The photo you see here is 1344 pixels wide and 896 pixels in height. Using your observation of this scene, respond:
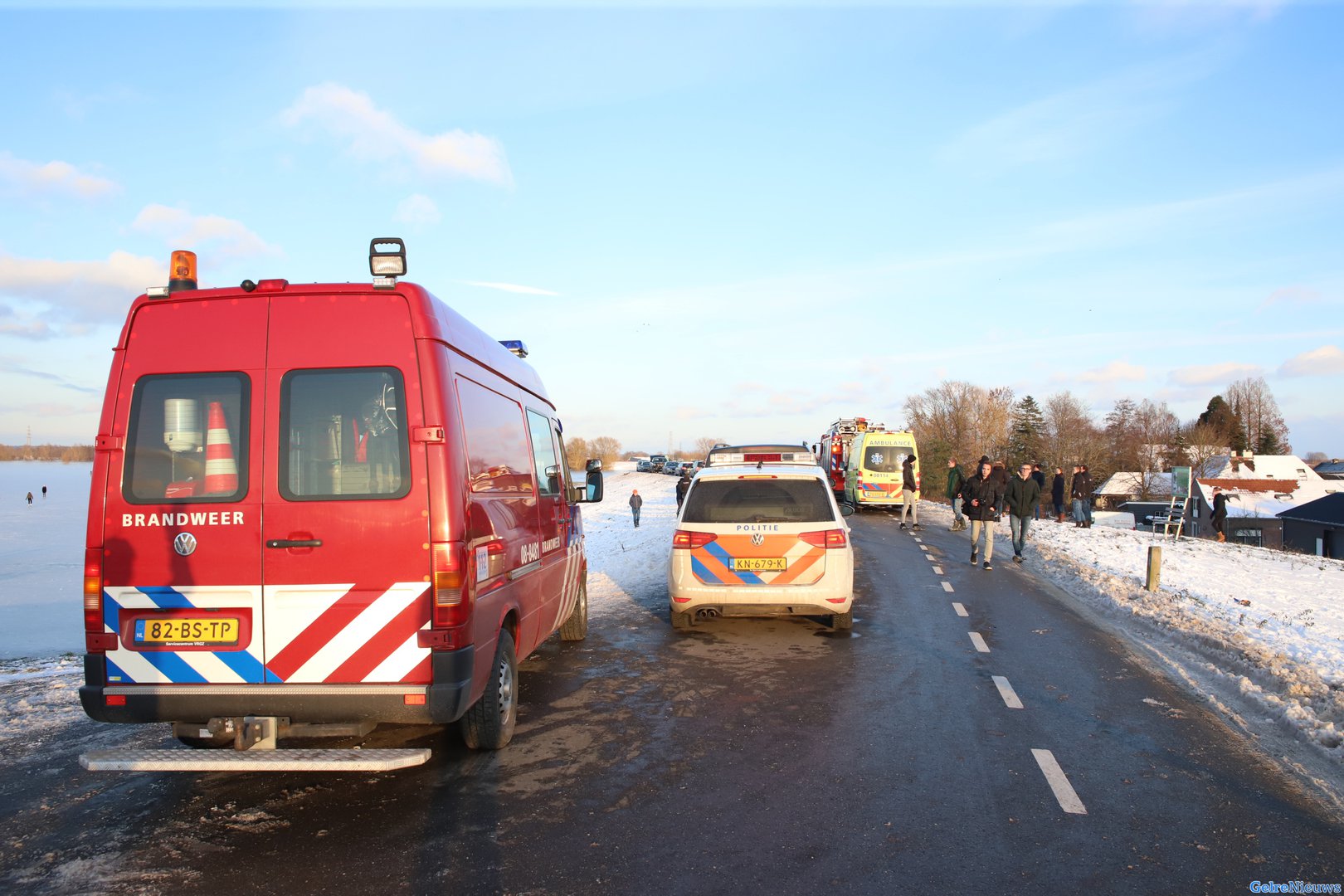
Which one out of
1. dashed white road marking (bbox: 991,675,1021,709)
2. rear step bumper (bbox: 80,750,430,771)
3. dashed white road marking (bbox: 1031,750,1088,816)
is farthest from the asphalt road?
rear step bumper (bbox: 80,750,430,771)

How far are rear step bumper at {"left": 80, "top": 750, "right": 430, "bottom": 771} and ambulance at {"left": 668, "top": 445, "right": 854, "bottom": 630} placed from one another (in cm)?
479

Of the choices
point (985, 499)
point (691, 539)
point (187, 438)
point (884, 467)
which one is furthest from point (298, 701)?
point (884, 467)

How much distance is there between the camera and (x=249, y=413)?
4.77 metres

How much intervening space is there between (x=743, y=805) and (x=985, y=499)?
37.0 ft

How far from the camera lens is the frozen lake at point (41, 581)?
15296mm

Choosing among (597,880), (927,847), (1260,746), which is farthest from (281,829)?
(1260,746)

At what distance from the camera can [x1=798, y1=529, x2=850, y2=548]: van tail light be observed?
8.93 meters

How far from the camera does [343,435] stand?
478cm

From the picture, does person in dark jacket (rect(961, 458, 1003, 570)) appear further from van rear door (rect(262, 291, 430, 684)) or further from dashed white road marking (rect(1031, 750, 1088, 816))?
van rear door (rect(262, 291, 430, 684))

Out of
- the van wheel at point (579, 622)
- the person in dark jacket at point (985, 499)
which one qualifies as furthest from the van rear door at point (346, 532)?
the person in dark jacket at point (985, 499)

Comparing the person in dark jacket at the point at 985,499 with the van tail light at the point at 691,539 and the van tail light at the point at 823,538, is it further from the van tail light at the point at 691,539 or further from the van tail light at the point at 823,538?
the van tail light at the point at 691,539

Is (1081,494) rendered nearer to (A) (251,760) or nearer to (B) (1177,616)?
(B) (1177,616)

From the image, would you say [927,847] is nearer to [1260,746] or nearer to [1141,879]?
[1141,879]

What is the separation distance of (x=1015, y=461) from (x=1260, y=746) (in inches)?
3222
